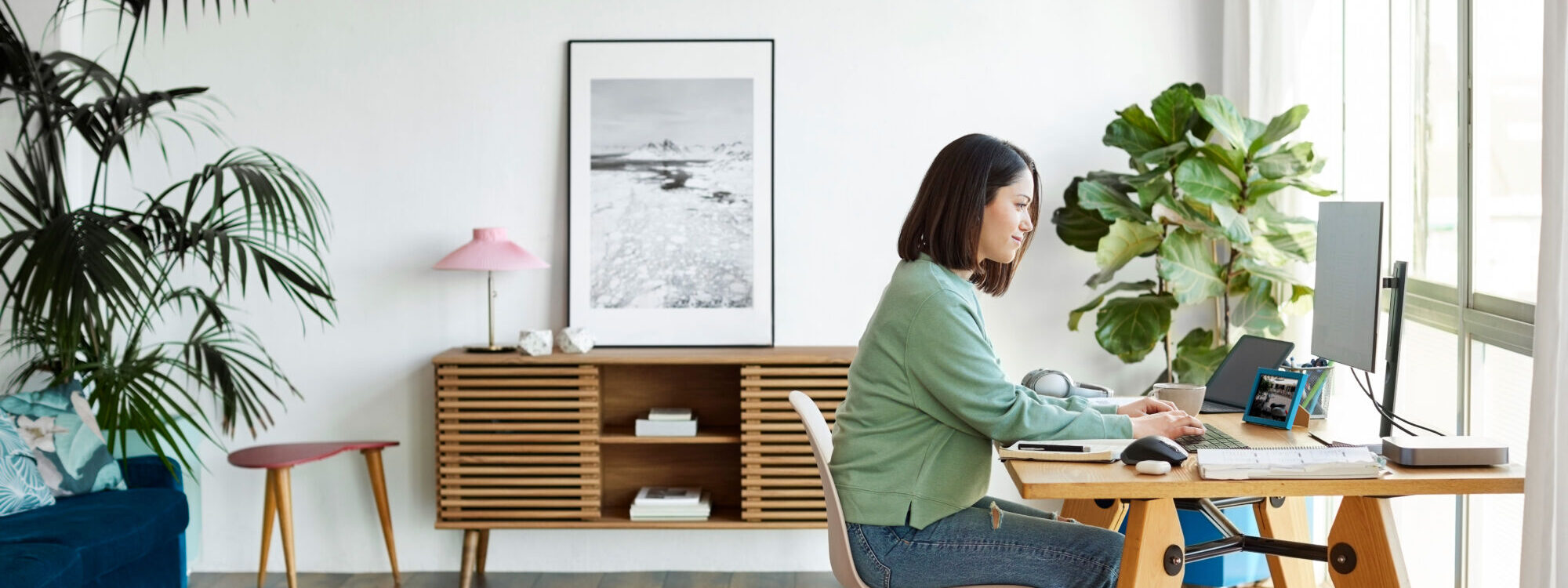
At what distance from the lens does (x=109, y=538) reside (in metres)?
3.10

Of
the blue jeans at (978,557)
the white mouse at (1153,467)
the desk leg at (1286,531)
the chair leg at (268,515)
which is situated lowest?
the chair leg at (268,515)

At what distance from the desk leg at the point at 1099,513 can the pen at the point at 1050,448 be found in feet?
1.92

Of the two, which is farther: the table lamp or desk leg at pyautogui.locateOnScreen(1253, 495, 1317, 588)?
the table lamp

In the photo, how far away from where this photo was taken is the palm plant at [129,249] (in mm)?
3105

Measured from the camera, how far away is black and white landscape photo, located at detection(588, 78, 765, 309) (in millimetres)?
4105

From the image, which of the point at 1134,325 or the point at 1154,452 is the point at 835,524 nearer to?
the point at 1154,452

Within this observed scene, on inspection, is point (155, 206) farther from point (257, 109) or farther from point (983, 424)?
point (983, 424)

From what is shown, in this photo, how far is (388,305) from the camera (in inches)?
166

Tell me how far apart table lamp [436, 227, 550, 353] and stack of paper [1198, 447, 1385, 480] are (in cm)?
249

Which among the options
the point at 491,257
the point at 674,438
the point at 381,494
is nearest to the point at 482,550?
the point at 381,494

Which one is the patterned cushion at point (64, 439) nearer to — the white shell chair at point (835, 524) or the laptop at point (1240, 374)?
the white shell chair at point (835, 524)

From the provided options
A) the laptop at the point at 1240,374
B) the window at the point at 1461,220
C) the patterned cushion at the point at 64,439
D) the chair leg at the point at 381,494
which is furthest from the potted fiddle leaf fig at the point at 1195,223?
the patterned cushion at the point at 64,439

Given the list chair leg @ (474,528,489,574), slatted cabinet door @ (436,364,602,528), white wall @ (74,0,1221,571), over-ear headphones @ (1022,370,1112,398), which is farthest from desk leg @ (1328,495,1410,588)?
chair leg @ (474,528,489,574)

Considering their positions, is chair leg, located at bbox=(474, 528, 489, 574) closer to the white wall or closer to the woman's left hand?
the white wall
